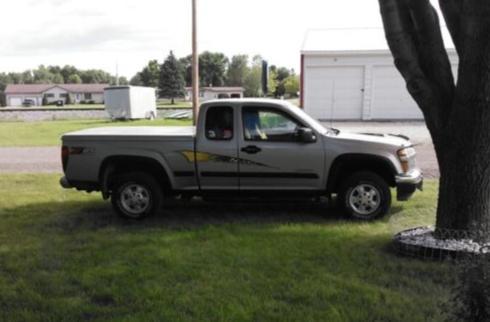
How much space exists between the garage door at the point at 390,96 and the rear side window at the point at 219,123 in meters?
18.5

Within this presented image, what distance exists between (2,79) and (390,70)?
150402mm

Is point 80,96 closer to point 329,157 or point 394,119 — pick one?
point 394,119

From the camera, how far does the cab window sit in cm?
762

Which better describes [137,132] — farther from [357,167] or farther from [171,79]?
[171,79]

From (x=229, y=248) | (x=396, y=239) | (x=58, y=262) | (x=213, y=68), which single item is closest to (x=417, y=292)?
(x=396, y=239)

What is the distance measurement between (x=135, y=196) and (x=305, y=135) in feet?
8.73

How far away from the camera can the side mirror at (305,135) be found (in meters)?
7.46

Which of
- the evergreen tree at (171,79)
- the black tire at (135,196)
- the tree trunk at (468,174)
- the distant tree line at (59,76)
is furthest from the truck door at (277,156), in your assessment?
the distant tree line at (59,76)

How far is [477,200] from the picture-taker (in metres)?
5.74

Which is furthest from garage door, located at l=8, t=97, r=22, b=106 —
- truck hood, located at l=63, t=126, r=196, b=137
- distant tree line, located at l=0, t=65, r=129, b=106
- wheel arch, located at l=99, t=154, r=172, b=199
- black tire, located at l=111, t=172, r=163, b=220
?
black tire, located at l=111, t=172, r=163, b=220

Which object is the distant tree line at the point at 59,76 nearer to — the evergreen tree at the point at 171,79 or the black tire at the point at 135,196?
the evergreen tree at the point at 171,79

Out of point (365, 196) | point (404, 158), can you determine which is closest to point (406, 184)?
point (404, 158)

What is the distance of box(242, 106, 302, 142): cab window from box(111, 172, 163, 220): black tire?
1604mm

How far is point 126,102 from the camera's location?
37844 mm
